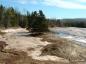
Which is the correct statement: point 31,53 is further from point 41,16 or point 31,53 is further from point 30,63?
point 41,16

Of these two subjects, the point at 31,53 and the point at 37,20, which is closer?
the point at 31,53

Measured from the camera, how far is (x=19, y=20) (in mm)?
135375

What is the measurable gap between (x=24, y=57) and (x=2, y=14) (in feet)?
287

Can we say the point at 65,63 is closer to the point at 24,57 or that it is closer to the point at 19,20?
the point at 24,57

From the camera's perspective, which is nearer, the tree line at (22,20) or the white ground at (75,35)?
the white ground at (75,35)

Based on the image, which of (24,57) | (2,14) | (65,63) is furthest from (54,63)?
(2,14)

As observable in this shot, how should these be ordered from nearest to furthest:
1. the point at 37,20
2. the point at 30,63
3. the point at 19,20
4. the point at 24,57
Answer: the point at 30,63
the point at 24,57
the point at 37,20
the point at 19,20

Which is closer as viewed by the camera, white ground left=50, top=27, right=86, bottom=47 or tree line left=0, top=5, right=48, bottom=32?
white ground left=50, top=27, right=86, bottom=47

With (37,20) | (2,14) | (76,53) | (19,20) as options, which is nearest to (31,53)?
(76,53)

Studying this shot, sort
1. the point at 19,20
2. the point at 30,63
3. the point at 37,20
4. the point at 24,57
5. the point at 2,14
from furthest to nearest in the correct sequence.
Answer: the point at 19,20, the point at 2,14, the point at 37,20, the point at 24,57, the point at 30,63

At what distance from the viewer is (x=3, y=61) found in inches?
982

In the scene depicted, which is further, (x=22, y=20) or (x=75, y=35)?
(x=22, y=20)

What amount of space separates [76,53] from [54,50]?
9.78 feet

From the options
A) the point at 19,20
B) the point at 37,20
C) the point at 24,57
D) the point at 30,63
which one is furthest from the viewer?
the point at 19,20
